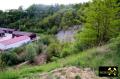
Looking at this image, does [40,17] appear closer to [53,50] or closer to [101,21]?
[53,50]

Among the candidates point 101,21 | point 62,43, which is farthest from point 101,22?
point 62,43

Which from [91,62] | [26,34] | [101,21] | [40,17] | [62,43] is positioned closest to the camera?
[91,62]

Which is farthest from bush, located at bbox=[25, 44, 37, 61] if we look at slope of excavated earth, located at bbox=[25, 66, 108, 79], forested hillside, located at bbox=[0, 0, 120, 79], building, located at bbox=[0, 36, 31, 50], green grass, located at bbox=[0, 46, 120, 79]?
slope of excavated earth, located at bbox=[25, 66, 108, 79]

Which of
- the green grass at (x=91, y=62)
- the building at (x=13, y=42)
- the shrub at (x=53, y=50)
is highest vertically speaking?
the green grass at (x=91, y=62)

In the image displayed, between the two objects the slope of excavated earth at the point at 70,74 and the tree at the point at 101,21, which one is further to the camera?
the tree at the point at 101,21

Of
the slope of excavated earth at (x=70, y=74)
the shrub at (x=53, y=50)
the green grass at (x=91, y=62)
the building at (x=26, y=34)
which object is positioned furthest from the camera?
the building at (x=26, y=34)

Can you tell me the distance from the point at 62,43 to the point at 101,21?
7.75 meters

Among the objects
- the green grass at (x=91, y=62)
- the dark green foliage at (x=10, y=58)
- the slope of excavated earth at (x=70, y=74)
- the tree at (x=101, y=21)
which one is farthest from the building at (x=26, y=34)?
the slope of excavated earth at (x=70, y=74)

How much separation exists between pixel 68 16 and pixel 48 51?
7.78m

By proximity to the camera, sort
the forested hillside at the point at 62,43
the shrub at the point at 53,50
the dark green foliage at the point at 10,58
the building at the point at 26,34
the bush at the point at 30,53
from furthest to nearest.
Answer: the building at the point at 26,34 → the bush at the point at 30,53 → the dark green foliage at the point at 10,58 → the shrub at the point at 53,50 → the forested hillside at the point at 62,43

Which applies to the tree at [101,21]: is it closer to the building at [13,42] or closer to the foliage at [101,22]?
the foliage at [101,22]

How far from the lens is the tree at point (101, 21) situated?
12148 mm

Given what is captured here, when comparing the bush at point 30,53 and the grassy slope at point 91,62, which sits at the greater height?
the grassy slope at point 91,62

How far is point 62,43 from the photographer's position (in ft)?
65.2
